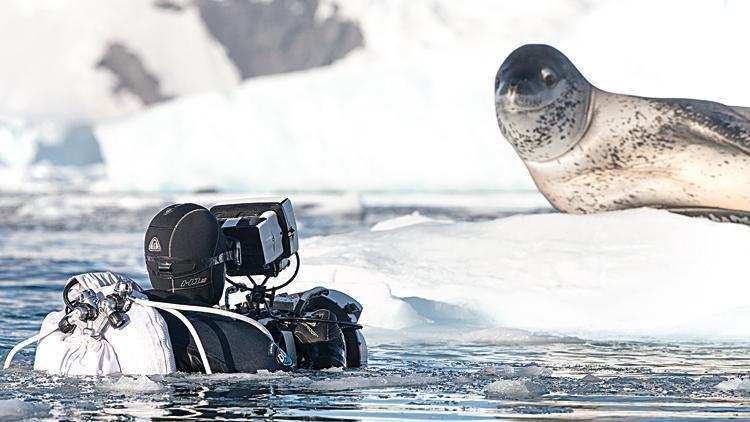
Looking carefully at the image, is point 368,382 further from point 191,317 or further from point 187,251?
point 187,251

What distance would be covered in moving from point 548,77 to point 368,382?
444 centimetres

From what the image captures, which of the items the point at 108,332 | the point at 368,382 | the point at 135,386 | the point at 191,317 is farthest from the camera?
the point at 368,382

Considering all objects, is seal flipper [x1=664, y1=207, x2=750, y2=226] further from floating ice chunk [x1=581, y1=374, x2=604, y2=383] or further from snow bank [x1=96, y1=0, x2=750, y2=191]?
snow bank [x1=96, y1=0, x2=750, y2=191]

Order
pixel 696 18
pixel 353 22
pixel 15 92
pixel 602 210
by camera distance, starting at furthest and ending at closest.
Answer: pixel 15 92
pixel 353 22
pixel 696 18
pixel 602 210

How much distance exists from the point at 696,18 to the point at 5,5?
49.8 metres

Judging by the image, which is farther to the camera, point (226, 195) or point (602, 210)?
point (226, 195)

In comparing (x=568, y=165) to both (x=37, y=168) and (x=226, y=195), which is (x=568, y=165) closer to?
(x=226, y=195)

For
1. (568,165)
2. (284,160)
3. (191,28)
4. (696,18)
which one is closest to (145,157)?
(284,160)

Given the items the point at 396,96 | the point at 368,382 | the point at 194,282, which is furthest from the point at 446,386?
the point at 396,96

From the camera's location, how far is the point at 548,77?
888cm

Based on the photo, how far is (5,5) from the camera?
6238 centimetres

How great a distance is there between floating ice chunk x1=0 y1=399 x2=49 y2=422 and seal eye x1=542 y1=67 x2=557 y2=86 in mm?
5397

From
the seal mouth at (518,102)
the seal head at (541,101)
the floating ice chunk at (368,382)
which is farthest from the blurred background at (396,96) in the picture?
the floating ice chunk at (368,382)

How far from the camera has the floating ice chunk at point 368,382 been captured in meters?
4.80
